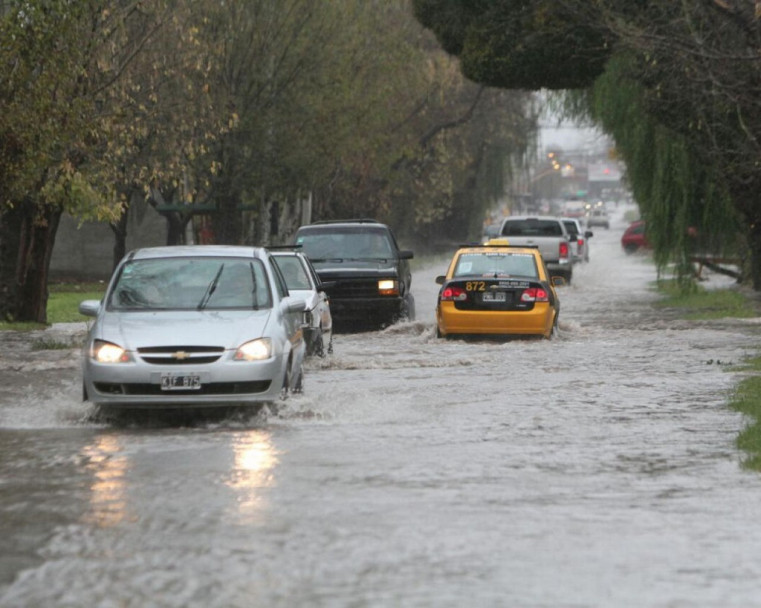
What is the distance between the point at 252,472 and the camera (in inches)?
446

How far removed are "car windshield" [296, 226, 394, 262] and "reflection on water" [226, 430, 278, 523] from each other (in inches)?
533

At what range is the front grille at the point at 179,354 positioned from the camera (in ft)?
44.8

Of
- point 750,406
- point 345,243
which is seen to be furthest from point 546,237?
point 750,406

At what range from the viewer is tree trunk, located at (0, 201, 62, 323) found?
26.0 metres

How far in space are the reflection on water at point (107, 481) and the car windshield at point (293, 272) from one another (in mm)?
7710

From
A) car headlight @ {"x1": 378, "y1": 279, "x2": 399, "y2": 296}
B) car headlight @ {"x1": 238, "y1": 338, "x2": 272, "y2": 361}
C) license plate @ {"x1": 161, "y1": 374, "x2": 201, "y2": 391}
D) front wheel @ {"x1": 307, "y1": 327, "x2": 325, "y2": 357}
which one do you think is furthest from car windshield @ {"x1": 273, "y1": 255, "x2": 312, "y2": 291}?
license plate @ {"x1": 161, "y1": 374, "x2": 201, "y2": 391}

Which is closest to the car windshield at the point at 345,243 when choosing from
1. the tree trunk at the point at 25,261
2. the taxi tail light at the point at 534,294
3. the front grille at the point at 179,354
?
the tree trunk at the point at 25,261

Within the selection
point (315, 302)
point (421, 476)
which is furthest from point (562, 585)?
point (315, 302)

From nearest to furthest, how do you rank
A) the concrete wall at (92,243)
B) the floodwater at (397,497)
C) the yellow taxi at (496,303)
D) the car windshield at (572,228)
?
the floodwater at (397,497) < the yellow taxi at (496,303) < the concrete wall at (92,243) < the car windshield at (572,228)

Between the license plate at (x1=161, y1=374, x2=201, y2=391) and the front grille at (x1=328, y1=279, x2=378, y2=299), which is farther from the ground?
the license plate at (x1=161, y1=374, x2=201, y2=391)

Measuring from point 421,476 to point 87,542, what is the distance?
2.99 m

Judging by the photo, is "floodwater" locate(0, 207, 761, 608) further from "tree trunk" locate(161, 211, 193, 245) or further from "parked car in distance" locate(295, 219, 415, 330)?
"tree trunk" locate(161, 211, 193, 245)

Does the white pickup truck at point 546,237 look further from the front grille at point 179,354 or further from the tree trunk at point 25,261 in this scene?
the front grille at point 179,354

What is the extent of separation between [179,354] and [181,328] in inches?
14.6
